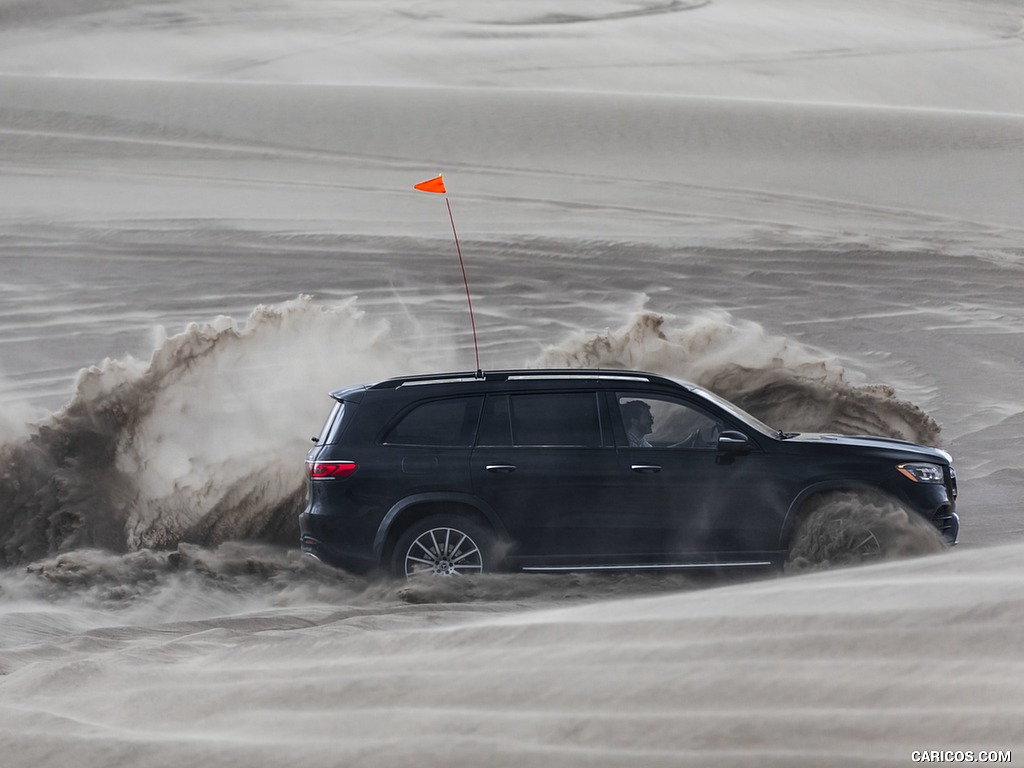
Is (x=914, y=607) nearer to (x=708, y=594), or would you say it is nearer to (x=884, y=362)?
(x=708, y=594)

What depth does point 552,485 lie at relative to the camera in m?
7.46

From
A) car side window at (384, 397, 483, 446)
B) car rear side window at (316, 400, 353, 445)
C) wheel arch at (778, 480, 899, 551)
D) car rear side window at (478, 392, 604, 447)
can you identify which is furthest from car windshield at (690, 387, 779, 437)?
car rear side window at (316, 400, 353, 445)

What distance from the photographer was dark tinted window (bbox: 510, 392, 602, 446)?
7594 millimetres

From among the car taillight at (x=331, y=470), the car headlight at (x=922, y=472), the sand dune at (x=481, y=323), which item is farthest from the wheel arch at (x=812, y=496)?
the car taillight at (x=331, y=470)

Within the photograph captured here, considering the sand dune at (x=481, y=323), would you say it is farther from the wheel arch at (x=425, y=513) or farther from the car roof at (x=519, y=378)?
the car roof at (x=519, y=378)

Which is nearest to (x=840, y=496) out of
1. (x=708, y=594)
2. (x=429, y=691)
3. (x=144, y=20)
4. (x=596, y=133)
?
(x=708, y=594)

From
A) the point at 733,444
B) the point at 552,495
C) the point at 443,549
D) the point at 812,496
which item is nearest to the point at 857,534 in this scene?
the point at 812,496

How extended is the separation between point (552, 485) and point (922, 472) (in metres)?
2.26

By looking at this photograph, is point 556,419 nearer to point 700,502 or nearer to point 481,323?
point 700,502

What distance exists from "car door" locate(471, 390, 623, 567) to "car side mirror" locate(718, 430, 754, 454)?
0.63 metres

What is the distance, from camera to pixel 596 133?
2606 cm

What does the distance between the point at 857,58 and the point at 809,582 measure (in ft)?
110

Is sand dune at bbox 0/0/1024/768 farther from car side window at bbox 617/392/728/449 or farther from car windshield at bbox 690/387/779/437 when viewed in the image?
Answer: car windshield at bbox 690/387/779/437

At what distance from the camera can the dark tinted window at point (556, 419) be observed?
24.9ft
